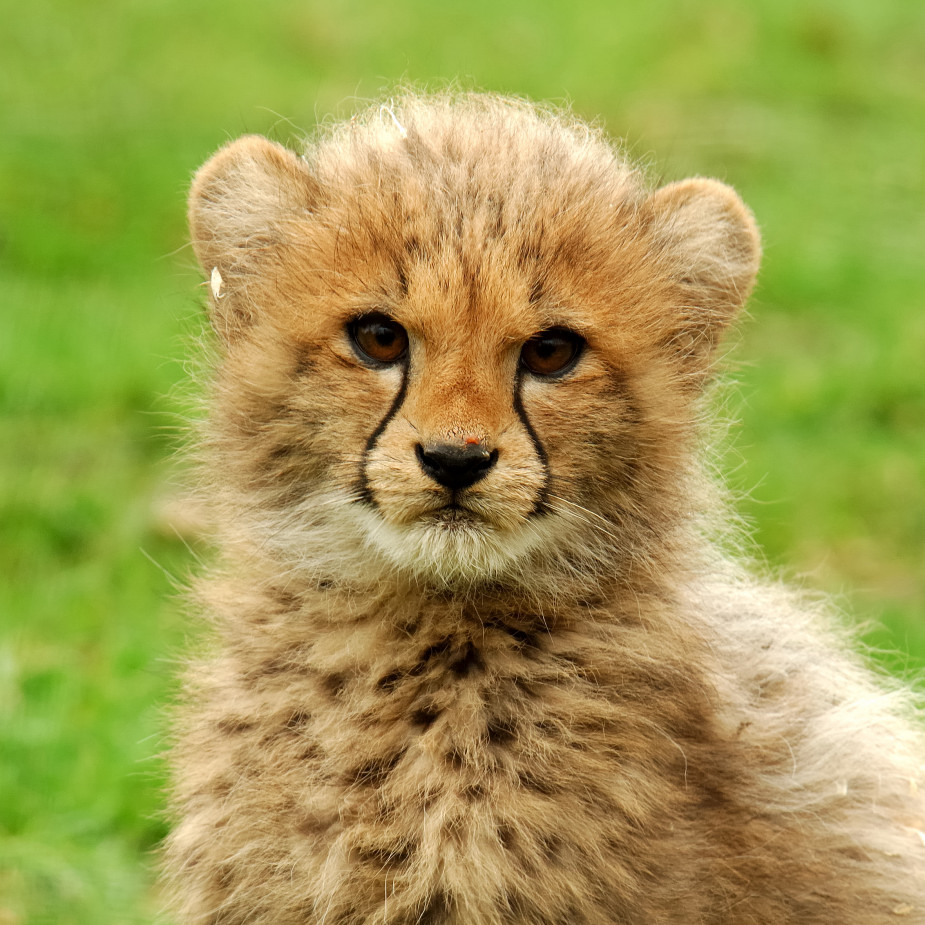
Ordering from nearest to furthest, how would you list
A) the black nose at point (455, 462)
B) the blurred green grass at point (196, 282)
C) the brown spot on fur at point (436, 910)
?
the black nose at point (455, 462) < the brown spot on fur at point (436, 910) < the blurred green grass at point (196, 282)

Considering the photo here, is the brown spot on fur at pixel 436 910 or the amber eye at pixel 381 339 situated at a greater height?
the amber eye at pixel 381 339

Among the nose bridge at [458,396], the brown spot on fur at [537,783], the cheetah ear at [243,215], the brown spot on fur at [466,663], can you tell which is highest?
the cheetah ear at [243,215]

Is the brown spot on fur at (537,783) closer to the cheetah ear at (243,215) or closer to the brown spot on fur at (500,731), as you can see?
the brown spot on fur at (500,731)

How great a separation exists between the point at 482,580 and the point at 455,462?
44 cm

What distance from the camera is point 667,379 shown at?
365 cm

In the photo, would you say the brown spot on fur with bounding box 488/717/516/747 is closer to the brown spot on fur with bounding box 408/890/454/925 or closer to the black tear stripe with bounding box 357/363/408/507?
the brown spot on fur with bounding box 408/890/454/925

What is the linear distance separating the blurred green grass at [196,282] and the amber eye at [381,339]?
1.13 metres

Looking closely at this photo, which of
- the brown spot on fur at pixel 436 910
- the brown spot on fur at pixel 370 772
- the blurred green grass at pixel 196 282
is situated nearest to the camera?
the brown spot on fur at pixel 436 910

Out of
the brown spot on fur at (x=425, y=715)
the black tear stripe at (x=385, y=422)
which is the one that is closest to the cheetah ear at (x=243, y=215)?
the black tear stripe at (x=385, y=422)

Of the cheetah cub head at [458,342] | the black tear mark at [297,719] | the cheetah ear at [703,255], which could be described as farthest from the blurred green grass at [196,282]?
the black tear mark at [297,719]

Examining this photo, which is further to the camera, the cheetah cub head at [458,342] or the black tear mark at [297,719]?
the black tear mark at [297,719]

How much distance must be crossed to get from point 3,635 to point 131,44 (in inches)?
335

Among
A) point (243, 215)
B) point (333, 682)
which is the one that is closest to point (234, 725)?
point (333, 682)

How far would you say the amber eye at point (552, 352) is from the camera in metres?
3.38
